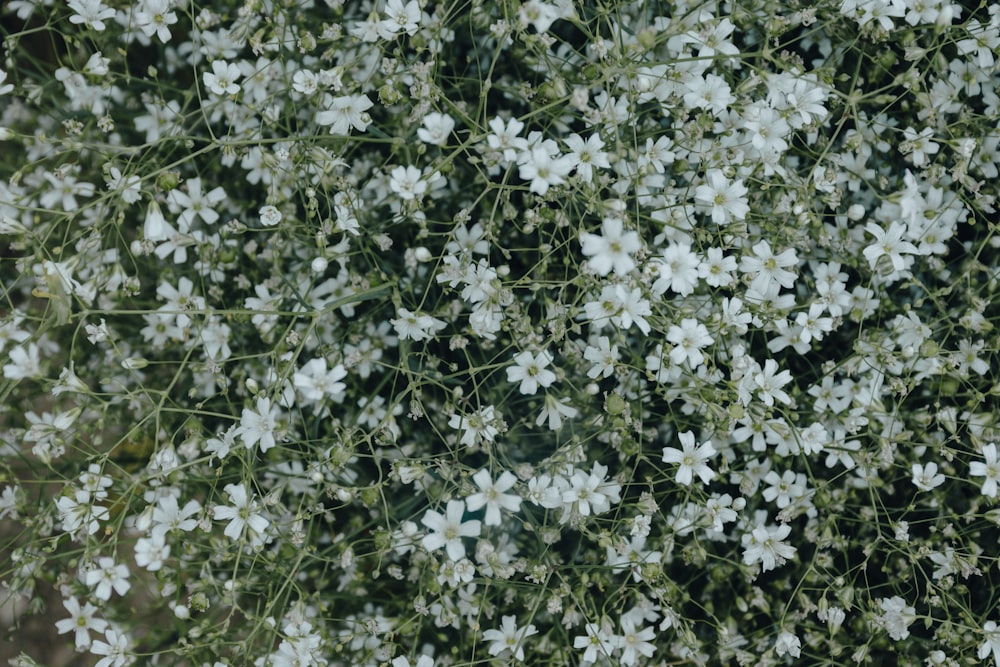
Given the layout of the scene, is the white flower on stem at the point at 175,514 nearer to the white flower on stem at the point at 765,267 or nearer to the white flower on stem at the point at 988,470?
the white flower on stem at the point at 765,267

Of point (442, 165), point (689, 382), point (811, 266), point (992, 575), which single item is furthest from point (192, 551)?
point (992, 575)

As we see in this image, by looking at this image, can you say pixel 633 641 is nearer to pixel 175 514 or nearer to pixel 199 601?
pixel 199 601

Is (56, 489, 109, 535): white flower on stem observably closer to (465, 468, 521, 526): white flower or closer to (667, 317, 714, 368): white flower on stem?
(465, 468, 521, 526): white flower

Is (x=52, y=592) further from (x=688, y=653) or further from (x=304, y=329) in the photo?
(x=688, y=653)

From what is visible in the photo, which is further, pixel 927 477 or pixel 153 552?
pixel 927 477

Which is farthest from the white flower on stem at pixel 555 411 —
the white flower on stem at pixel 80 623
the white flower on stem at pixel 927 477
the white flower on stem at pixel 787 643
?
the white flower on stem at pixel 80 623

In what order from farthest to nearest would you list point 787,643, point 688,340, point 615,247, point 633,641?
point 633,641 → point 787,643 → point 688,340 → point 615,247

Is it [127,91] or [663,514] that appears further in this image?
[127,91]

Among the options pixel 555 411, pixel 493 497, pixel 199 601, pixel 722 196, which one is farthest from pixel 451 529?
pixel 722 196
